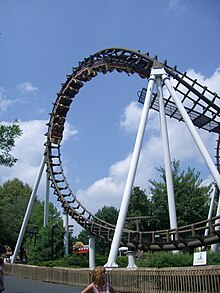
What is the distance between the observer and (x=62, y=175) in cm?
2858

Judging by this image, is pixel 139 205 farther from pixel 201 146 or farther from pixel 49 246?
pixel 201 146

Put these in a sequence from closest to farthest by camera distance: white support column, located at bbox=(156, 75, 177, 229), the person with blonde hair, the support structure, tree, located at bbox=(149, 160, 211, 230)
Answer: the person with blonde hair
the support structure
white support column, located at bbox=(156, 75, 177, 229)
tree, located at bbox=(149, 160, 211, 230)

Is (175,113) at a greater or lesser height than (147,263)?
greater

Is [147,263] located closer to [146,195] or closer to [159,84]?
[159,84]

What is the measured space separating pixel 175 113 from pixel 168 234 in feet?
28.5

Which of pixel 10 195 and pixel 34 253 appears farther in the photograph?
pixel 10 195

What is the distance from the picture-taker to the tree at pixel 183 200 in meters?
38.5

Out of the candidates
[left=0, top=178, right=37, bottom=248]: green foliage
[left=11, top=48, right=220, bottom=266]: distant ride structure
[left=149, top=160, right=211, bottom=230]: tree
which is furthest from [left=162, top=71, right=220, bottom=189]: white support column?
[left=0, top=178, right=37, bottom=248]: green foliage

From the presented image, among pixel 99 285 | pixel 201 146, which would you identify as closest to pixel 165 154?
pixel 201 146

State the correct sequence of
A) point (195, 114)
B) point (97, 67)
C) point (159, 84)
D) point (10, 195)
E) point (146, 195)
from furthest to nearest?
1. point (10, 195)
2. point (146, 195)
3. point (97, 67)
4. point (195, 114)
5. point (159, 84)

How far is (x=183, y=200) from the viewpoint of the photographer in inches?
1531

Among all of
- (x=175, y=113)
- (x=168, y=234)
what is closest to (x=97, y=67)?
(x=175, y=113)

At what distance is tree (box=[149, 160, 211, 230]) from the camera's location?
38.5 m

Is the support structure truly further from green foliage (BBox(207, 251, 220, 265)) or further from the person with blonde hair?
the person with blonde hair
